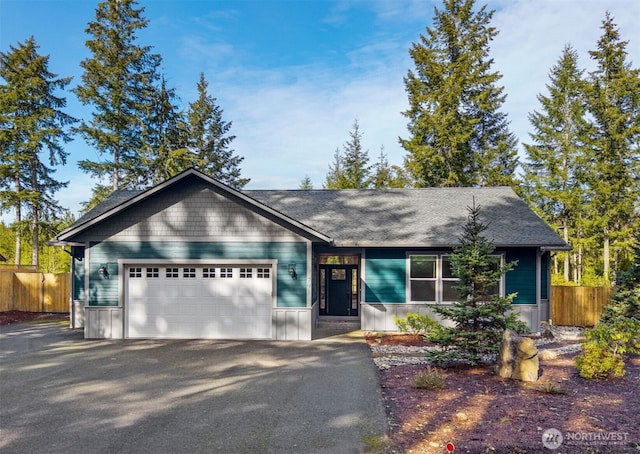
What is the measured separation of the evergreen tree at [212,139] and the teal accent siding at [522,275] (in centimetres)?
2233

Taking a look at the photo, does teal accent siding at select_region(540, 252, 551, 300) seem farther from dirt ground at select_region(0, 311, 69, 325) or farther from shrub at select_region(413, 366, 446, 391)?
dirt ground at select_region(0, 311, 69, 325)

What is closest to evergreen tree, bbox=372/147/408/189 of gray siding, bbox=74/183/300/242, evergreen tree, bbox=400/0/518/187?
evergreen tree, bbox=400/0/518/187

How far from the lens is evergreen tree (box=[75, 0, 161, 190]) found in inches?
885

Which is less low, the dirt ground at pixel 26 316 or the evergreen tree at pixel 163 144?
the evergreen tree at pixel 163 144

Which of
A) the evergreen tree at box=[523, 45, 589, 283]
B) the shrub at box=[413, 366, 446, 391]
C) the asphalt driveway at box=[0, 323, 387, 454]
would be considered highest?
the evergreen tree at box=[523, 45, 589, 283]

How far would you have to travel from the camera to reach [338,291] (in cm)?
1419

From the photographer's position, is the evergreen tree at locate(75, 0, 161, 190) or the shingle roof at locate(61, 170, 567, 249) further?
the evergreen tree at locate(75, 0, 161, 190)

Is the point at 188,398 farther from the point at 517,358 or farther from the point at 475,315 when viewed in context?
the point at 517,358

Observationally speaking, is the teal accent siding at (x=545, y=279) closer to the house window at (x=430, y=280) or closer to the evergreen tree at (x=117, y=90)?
the house window at (x=430, y=280)

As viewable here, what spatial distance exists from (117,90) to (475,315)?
23488 millimetres

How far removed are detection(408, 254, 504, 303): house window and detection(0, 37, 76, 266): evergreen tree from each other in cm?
1991

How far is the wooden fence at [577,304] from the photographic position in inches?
542

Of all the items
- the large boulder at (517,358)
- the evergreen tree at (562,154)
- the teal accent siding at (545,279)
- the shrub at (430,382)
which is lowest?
the shrub at (430,382)

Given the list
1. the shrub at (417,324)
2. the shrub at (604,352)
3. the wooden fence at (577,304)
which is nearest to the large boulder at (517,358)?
the shrub at (604,352)
